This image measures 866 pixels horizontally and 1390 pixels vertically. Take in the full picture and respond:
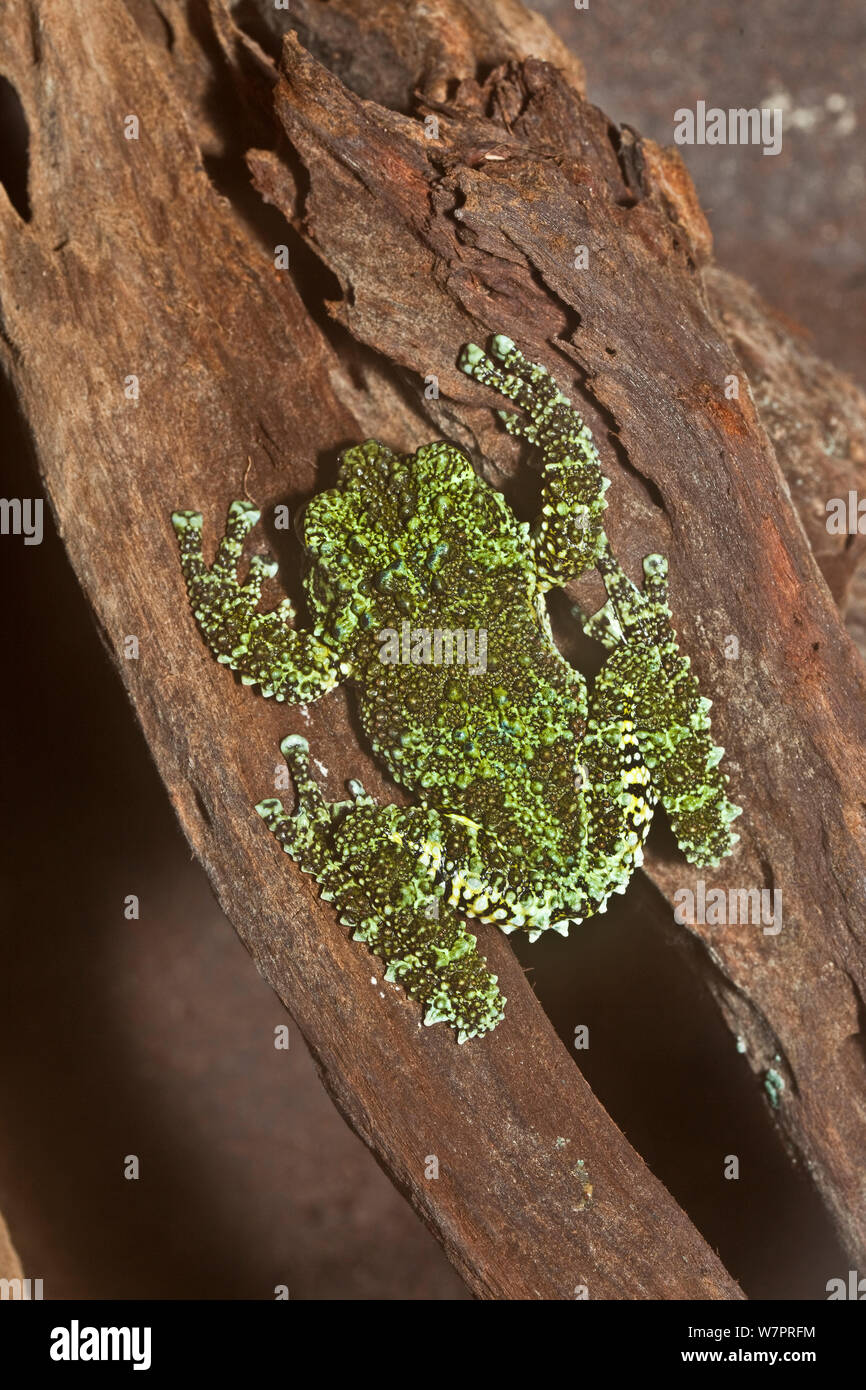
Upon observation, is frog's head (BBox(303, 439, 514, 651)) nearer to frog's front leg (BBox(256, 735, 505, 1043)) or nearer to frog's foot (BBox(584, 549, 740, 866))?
frog's foot (BBox(584, 549, 740, 866))

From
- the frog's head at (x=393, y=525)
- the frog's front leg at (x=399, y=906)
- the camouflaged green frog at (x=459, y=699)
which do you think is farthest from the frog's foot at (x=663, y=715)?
the frog's front leg at (x=399, y=906)

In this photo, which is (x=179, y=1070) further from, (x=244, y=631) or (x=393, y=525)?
(x=393, y=525)

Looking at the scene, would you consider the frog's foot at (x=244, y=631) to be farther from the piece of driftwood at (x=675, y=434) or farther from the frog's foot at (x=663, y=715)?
the frog's foot at (x=663, y=715)

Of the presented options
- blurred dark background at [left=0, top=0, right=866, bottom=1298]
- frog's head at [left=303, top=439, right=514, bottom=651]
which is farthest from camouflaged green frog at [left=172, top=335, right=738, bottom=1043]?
blurred dark background at [left=0, top=0, right=866, bottom=1298]

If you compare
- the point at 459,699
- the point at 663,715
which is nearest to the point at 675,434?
the point at 663,715

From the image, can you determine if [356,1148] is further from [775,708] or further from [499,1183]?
[775,708]

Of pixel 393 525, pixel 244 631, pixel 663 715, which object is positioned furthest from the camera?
pixel 663 715
